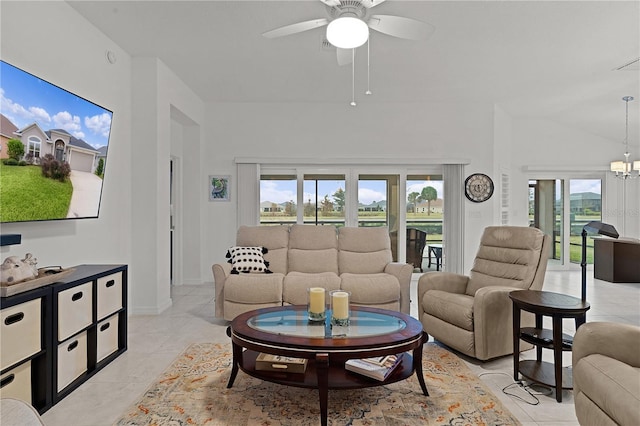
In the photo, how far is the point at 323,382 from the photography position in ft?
6.91

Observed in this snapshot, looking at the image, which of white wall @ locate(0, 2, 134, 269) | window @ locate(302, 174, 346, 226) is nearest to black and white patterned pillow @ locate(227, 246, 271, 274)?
white wall @ locate(0, 2, 134, 269)

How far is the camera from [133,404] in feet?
7.83

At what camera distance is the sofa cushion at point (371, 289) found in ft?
12.9

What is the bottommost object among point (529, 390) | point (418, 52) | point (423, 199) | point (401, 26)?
point (529, 390)

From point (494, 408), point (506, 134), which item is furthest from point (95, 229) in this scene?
point (506, 134)

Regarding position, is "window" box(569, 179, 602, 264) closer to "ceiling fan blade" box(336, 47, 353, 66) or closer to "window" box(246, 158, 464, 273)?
"window" box(246, 158, 464, 273)

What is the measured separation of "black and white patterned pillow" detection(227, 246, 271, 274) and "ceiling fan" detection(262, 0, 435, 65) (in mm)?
2352

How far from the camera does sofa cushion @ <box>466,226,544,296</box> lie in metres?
3.22

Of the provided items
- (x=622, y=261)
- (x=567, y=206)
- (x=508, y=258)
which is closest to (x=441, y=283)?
(x=508, y=258)

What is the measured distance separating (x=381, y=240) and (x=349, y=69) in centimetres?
209

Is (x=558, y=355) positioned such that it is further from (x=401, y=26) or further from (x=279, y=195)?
(x=279, y=195)

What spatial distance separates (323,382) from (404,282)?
221cm

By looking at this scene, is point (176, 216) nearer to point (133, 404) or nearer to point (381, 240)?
point (381, 240)

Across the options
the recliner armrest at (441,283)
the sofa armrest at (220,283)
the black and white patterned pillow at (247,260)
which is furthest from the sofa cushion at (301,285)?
the recliner armrest at (441,283)
